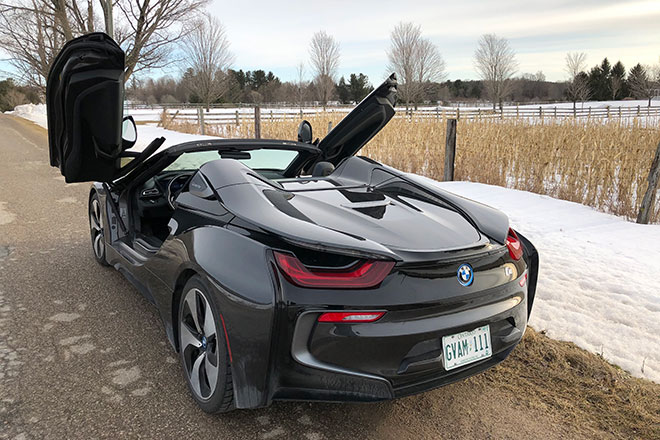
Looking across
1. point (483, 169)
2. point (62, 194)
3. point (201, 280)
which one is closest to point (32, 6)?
point (62, 194)

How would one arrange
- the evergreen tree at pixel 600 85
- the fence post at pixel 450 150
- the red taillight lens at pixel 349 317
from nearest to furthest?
1. the red taillight lens at pixel 349 317
2. the fence post at pixel 450 150
3. the evergreen tree at pixel 600 85

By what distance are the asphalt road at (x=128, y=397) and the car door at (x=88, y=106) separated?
3.31 ft

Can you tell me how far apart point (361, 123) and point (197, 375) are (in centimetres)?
226

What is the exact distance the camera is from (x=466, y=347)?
2043 mm

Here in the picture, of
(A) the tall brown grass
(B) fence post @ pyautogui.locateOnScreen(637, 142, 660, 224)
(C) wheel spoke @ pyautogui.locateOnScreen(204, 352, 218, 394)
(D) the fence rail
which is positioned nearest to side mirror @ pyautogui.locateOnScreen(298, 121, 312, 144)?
(C) wheel spoke @ pyautogui.locateOnScreen(204, 352, 218, 394)

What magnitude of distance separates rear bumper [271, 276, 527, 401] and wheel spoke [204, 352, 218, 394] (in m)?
0.41

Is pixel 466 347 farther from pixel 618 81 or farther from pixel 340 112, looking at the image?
pixel 618 81

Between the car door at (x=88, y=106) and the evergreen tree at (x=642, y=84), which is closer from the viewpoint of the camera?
the car door at (x=88, y=106)

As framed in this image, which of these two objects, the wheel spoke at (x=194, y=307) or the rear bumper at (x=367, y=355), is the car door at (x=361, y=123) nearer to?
the wheel spoke at (x=194, y=307)

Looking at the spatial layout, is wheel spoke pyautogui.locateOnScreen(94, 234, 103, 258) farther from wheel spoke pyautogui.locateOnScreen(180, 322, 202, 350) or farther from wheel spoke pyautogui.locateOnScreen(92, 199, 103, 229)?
wheel spoke pyautogui.locateOnScreen(180, 322, 202, 350)

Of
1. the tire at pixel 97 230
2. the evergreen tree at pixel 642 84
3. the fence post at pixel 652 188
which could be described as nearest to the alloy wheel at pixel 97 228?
the tire at pixel 97 230

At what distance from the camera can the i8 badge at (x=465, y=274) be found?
202cm

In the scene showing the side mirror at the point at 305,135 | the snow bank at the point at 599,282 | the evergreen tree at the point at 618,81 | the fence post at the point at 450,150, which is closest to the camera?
the snow bank at the point at 599,282

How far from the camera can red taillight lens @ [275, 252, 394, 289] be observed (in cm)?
184
